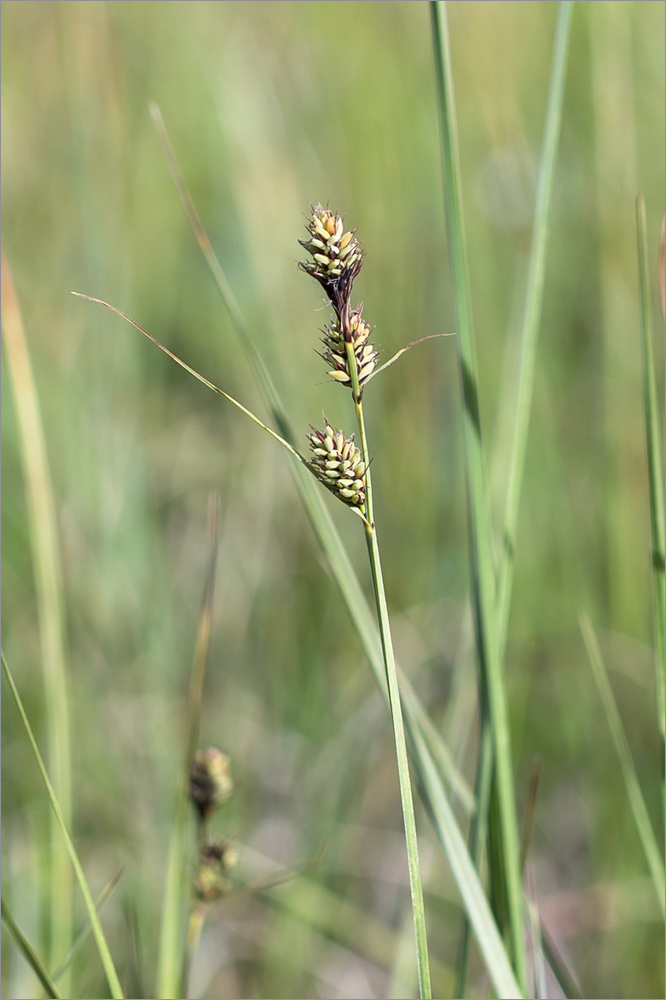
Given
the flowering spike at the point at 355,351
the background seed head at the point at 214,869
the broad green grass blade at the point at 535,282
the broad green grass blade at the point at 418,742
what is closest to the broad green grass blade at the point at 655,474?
the broad green grass blade at the point at 535,282

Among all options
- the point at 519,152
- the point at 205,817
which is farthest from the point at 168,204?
the point at 205,817

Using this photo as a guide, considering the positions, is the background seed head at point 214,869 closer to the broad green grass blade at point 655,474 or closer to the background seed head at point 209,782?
the background seed head at point 209,782

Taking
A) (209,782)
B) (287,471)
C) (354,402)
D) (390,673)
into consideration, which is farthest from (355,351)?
(287,471)

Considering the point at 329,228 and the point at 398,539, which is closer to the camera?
the point at 329,228

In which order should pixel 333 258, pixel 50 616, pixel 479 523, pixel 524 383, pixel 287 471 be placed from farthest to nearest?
1. pixel 287 471
2. pixel 50 616
3. pixel 524 383
4. pixel 479 523
5. pixel 333 258

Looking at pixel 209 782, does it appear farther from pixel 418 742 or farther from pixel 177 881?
pixel 418 742

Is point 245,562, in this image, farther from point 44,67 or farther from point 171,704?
point 44,67
